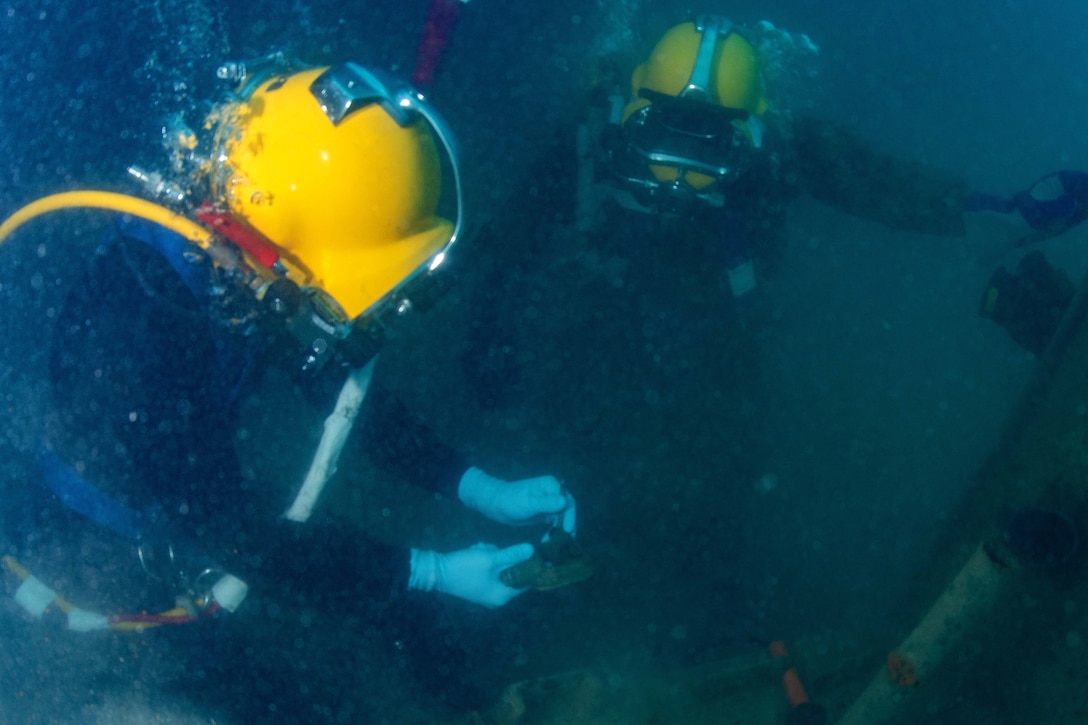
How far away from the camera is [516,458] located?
3.76 m

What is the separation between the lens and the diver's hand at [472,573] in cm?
290

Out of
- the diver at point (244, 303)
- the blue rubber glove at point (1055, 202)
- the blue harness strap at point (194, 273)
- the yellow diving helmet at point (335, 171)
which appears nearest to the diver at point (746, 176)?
the blue rubber glove at point (1055, 202)

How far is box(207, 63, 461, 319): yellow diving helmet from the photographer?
6.01ft

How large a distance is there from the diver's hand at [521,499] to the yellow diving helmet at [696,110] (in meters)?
1.69

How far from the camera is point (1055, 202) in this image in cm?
377

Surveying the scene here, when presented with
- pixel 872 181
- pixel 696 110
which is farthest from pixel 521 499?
pixel 872 181

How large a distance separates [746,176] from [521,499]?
2.55m

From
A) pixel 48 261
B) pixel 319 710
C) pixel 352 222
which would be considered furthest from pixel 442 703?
pixel 48 261

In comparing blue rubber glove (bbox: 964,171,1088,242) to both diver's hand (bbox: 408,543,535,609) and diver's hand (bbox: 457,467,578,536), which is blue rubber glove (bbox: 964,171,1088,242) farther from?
diver's hand (bbox: 408,543,535,609)

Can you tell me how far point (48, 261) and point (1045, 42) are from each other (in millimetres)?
8090

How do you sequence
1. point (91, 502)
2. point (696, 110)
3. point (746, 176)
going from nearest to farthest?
point (91, 502)
point (696, 110)
point (746, 176)

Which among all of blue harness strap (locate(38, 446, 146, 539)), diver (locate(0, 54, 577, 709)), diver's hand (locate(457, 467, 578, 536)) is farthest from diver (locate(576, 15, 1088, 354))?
blue harness strap (locate(38, 446, 146, 539))

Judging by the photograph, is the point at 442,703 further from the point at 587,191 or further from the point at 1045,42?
the point at 1045,42

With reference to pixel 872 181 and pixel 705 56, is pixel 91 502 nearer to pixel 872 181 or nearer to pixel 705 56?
pixel 705 56
